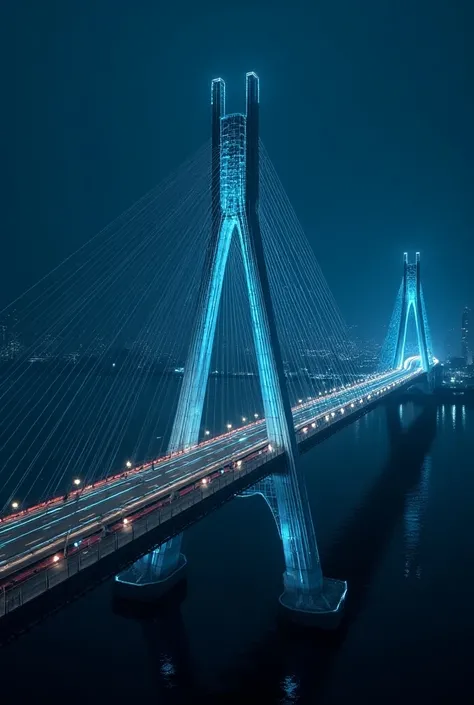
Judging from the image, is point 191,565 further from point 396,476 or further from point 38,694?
point 396,476

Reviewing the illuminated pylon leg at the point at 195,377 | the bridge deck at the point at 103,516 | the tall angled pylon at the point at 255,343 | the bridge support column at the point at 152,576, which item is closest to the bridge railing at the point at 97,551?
the bridge deck at the point at 103,516

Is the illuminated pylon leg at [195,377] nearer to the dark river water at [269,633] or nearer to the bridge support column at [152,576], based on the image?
the bridge support column at [152,576]

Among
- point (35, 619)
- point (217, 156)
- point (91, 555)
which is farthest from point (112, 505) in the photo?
point (217, 156)

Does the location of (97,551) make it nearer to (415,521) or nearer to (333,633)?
(333,633)

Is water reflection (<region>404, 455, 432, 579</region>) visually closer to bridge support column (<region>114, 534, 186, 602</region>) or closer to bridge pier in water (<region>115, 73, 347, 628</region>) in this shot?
bridge pier in water (<region>115, 73, 347, 628</region>)

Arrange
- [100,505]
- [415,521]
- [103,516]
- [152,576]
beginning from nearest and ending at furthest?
[103,516], [100,505], [152,576], [415,521]

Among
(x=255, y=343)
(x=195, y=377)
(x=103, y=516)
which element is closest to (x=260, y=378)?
(x=255, y=343)

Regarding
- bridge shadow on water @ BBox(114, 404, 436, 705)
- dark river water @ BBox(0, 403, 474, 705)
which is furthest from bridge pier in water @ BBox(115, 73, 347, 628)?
dark river water @ BBox(0, 403, 474, 705)
